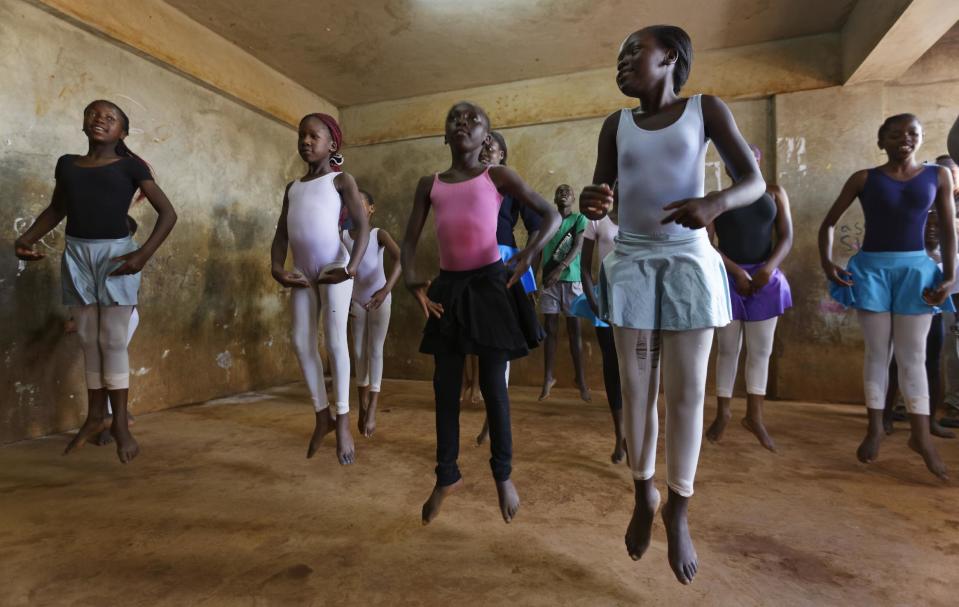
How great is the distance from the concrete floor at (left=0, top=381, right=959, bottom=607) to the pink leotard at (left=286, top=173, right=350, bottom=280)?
1.13 m

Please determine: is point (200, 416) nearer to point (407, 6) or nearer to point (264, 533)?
point (264, 533)

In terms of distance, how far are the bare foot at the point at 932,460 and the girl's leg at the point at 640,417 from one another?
1.97m

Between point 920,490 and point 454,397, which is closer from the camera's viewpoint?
point 454,397

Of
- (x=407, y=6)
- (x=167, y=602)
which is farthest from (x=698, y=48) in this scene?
(x=167, y=602)

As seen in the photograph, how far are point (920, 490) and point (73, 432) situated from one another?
5.13m

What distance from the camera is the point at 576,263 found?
15.2 ft

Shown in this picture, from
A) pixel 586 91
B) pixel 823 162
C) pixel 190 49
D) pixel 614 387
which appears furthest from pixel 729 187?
pixel 190 49

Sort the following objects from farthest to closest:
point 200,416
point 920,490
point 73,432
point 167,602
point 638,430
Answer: point 200,416 < point 73,432 < point 920,490 < point 638,430 < point 167,602

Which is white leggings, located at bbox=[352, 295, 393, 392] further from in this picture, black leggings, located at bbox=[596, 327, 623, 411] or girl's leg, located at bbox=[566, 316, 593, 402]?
girl's leg, located at bbox=[566, 316, 593, 402]

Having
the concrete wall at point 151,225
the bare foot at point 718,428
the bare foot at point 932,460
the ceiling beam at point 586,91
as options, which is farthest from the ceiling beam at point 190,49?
the bare foot at point 932,460

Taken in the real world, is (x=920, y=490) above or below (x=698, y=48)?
below

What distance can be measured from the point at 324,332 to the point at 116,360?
126cm

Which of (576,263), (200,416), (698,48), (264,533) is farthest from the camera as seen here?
(698,48)

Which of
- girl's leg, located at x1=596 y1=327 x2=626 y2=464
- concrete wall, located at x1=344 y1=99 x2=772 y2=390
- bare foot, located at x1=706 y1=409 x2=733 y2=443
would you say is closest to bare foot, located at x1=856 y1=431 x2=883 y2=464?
bare foot, located at x1=706 y1=409 x2=733 y2=443
